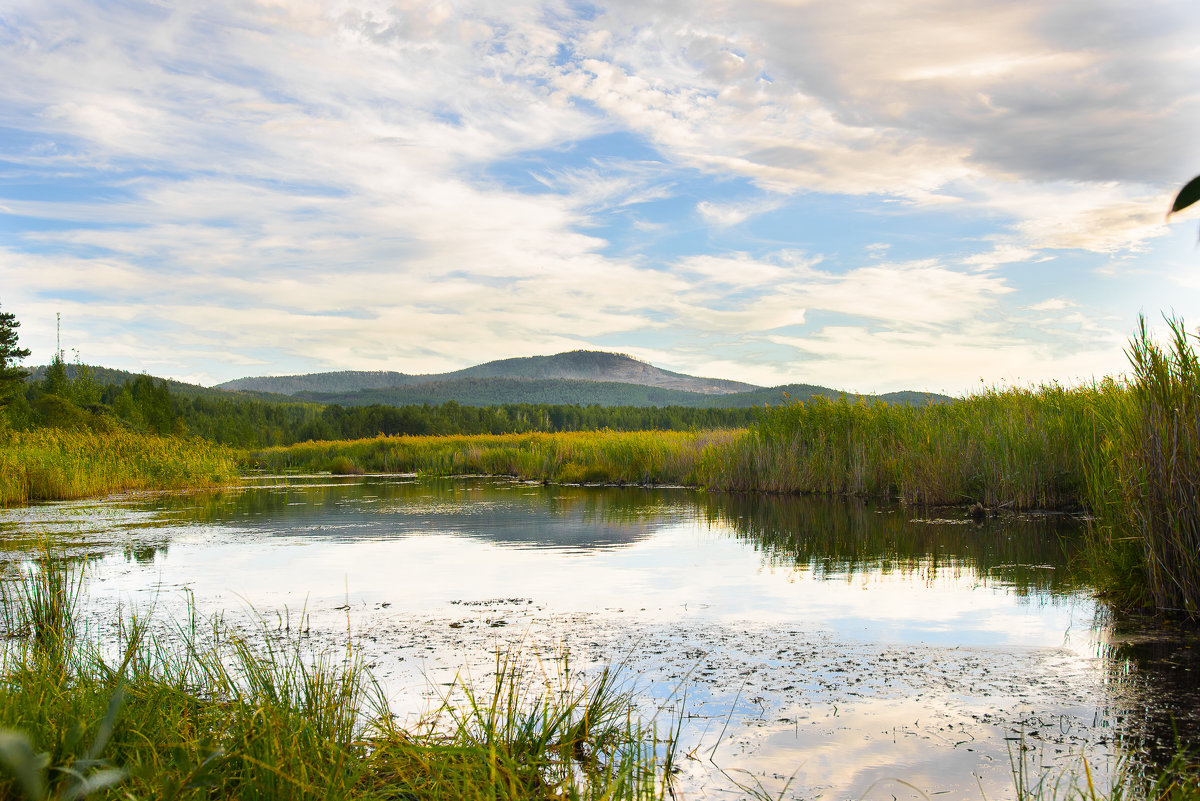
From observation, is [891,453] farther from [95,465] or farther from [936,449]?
[95,465]

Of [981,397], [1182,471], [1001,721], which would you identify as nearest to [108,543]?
[1001,721]

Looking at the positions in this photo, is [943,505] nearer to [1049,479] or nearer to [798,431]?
[1049,479]

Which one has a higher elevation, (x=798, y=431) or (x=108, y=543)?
(x=798, y=431)

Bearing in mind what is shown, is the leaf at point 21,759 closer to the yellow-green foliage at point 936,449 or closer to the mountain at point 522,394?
the yellow-green foliage at point 936,449

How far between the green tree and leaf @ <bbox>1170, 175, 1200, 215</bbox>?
44743 millimetres

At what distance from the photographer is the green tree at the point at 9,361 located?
1566 inches

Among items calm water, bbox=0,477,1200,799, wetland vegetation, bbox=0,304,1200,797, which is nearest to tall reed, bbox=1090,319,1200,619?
wetland vegetation, bbox=0,304,1200,797

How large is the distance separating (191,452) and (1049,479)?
23.7 meters

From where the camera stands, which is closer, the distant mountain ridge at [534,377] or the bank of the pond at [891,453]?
the bank of the pond at [891,453]

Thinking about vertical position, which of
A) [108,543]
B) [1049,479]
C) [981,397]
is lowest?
[108,543]

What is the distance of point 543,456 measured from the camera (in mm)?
30219

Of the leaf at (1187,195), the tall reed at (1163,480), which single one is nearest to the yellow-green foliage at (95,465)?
the tall reed at (1163,480)

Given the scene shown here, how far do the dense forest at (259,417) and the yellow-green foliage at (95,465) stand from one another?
18.1ft

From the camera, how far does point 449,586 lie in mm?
8344
